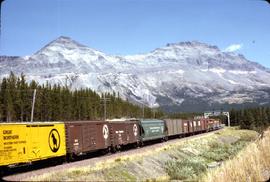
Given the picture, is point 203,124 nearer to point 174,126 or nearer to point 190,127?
point 190,127

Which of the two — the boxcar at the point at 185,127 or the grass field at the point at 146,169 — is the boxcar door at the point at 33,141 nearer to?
the grass field at the point at 146,169

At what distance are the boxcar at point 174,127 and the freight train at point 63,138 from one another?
509 inches

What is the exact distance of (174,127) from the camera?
271ft

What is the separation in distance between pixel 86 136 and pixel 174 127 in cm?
4369

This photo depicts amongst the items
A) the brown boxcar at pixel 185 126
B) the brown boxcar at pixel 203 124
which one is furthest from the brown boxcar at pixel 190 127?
the brown boxcar at pixel 203 124

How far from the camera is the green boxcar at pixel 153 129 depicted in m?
60.7

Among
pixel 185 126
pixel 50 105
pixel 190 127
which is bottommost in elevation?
pixel 190 127

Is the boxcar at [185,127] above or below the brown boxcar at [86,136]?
below

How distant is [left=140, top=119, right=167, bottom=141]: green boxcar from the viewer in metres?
60.7

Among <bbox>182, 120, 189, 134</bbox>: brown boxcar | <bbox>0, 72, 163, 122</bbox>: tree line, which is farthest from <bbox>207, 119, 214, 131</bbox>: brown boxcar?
<bbox>0, 72, 163, 122</bbox>: tree line

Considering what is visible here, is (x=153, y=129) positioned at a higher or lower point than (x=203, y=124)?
higher

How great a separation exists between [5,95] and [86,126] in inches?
3390

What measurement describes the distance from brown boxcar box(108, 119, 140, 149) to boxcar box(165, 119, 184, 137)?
18710 mm

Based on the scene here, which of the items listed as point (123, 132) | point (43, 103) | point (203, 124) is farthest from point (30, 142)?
point (43, 103)
